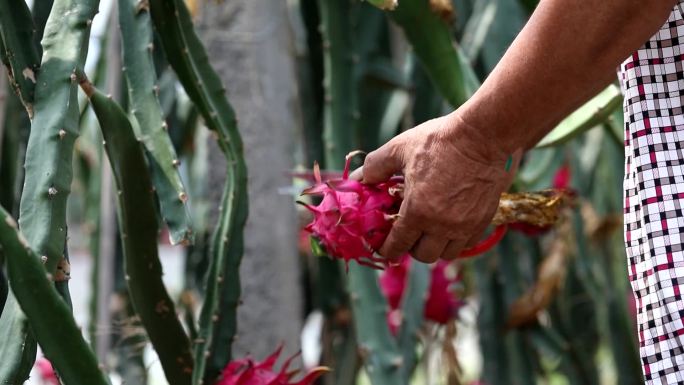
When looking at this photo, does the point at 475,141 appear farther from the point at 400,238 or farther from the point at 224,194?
the point at 224,194

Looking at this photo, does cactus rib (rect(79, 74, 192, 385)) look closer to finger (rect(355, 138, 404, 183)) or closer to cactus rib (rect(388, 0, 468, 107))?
finger (rect(355, 138, 404, 183))

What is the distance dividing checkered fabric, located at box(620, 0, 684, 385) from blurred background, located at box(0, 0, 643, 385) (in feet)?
1.31

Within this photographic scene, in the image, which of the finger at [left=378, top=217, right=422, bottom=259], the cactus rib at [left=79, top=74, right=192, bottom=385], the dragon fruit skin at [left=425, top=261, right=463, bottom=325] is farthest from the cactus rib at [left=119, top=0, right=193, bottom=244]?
the dragon fruit skin at [left=425, top=261, right=463, bottom=325]

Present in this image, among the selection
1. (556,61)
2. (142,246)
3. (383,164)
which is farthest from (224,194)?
(556,61)

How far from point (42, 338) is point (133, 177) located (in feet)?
1.03

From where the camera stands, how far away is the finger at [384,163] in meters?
1.10

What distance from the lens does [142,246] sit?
4.35 ft

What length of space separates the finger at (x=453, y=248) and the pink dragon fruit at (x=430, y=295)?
1.05 m

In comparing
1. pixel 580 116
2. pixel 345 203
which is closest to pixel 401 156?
pixel 345 203

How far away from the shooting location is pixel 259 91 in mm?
1900

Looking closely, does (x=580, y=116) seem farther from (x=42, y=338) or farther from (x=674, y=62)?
(x=42, y=338)

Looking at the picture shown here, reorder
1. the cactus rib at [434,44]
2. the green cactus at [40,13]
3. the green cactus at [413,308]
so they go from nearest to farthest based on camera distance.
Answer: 1. the green cactus at [40,13]
2. the cactus rib at [434,44]
3. the green cactus at [413,308]

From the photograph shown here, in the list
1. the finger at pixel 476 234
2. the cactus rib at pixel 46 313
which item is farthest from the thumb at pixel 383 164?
the cactus rib at pixel 46 313

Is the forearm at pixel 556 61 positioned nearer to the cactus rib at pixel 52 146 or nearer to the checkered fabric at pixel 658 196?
the checkered fabric at pixel 658 196
